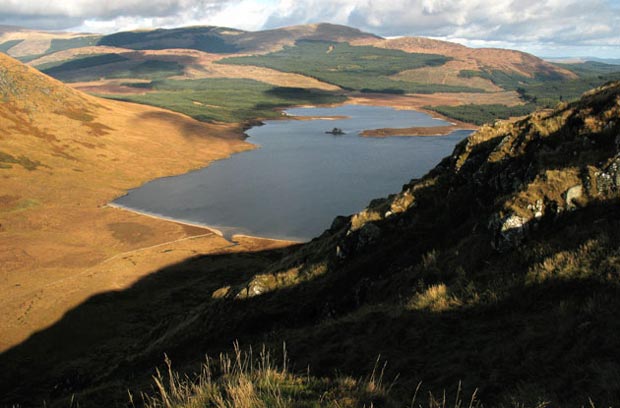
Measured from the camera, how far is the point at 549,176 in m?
16.1

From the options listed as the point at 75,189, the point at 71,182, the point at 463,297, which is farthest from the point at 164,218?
the point at 463,297

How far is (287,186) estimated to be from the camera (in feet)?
354

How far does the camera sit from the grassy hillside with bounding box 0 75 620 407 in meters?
8.32

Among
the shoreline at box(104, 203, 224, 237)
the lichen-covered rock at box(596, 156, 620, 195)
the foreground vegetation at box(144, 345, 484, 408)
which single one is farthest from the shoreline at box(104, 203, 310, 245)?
the foreground vegetation at box(144, 345, 484, 408)

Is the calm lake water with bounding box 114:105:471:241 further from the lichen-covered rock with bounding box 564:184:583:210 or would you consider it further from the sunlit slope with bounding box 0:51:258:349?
the lichen-covered rock with bounding box 564:184:583:210

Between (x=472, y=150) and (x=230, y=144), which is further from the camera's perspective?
(x=230, y=144)

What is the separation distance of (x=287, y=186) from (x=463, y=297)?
3784 inches

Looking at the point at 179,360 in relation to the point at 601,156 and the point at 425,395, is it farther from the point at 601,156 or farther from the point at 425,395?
the point at 601,156

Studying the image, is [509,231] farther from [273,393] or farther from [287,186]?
[287,186]

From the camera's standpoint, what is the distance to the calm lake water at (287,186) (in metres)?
84.4

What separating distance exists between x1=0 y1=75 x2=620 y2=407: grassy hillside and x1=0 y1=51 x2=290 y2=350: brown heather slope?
68.0 ft

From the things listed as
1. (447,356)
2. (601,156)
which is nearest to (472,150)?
(601,156)

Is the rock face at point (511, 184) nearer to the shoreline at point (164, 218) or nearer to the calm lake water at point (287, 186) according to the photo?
the calm lake water at point (287, 186)

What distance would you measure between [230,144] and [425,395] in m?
156
